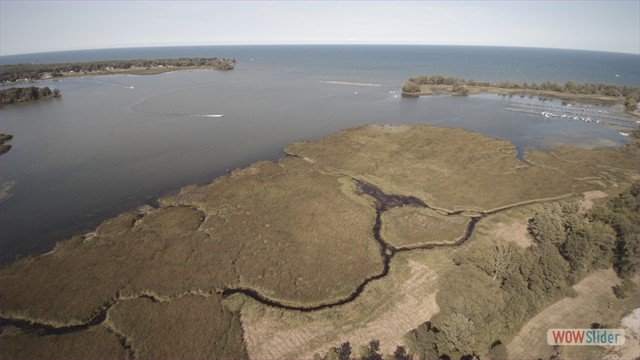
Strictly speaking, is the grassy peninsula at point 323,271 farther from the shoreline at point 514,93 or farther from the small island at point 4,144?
the shoreline at point 514,93

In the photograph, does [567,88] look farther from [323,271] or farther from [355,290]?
[323,271]

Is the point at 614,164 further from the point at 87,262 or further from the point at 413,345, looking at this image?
the point at 87,262

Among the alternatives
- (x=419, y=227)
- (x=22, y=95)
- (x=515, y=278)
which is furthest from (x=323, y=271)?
(x=22, y=95)

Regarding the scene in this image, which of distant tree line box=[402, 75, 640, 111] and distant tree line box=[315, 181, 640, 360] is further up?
distant tree line box=[402, 75, 640, 111]

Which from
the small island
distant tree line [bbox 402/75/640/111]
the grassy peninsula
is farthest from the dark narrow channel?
distant tree line [bbox 402/75/640/111]

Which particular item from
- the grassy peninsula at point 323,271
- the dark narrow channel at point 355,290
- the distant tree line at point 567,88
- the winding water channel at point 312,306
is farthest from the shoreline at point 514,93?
the winding water channel at point 312,306

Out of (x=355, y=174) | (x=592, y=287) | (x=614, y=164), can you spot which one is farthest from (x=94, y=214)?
(x=614, y=164)

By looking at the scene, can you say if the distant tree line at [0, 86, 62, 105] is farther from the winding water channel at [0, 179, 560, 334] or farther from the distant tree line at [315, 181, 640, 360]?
the distant tree line at [315, 181, 640, 360]
